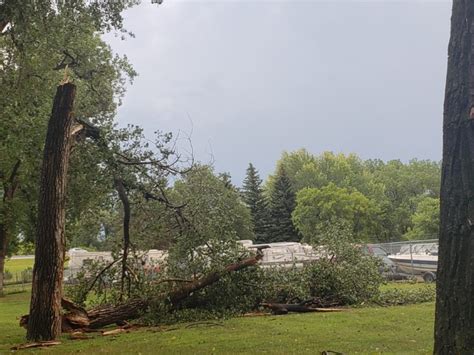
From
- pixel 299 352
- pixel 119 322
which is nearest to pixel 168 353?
pixel 299 352

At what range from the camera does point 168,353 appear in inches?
272

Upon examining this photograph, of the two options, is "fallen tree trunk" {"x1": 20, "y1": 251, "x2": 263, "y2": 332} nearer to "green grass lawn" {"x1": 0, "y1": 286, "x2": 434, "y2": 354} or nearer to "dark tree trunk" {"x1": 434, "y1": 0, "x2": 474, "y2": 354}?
"green grass lawn" {"x1": 0, "y1": 286, "x2": 434, "y2": 354}

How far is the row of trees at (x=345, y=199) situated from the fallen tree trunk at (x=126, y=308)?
81.7 ft

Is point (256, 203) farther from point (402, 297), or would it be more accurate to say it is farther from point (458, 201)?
point (458, 201)

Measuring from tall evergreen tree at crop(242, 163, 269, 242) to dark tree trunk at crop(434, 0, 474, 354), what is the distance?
1662 inches

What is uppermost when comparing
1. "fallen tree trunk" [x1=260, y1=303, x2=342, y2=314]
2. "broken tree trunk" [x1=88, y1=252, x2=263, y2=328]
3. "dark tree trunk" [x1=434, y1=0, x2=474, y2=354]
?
"dark tree trunk" [x1=434, y1=0, x2=474, y2=354]

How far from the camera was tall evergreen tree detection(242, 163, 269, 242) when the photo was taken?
A: 4662 cm

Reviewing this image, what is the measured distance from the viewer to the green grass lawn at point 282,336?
7.06 metres

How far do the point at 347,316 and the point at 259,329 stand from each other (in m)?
2.36

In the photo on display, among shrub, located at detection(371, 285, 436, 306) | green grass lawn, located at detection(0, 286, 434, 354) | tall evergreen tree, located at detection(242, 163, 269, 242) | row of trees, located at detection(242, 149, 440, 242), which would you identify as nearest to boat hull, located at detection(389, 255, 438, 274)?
shrub, located at detection(371, 285, 436, 306)

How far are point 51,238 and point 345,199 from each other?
41.7m

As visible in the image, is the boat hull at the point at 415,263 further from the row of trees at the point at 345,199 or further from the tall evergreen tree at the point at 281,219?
the tall evergreen tree at the point at 281,219

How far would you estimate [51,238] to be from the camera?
8398mm

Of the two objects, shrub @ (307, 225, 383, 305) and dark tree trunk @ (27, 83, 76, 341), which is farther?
shrub @ (307, 225, 383, 305)
